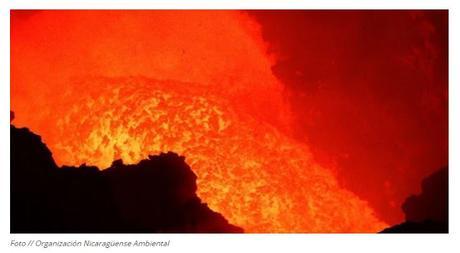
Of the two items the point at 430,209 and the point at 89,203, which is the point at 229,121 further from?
the point at 430,209

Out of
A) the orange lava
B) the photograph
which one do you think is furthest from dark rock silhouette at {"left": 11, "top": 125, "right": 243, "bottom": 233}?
→ the orange lava

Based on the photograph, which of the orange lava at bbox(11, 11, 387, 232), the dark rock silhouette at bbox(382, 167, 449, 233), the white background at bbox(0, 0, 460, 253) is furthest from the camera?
the orange lava at bbox(11, 11, 387, 232)

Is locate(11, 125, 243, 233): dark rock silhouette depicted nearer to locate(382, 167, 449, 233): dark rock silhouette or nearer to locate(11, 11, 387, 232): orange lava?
locate(11, 11, 387, 232): orange lava
